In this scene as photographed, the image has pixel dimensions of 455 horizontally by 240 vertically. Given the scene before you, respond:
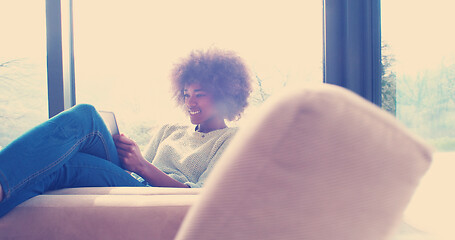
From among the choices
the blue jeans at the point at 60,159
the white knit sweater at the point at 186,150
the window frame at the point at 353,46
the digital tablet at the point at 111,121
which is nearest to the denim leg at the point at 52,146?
the blue jeans at the point at 60,159

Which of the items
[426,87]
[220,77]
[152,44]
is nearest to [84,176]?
[220,77]

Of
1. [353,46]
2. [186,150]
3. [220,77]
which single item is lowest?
[186,150]

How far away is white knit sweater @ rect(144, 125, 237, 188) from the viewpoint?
1548 mm

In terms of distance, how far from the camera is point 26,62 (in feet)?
6.52

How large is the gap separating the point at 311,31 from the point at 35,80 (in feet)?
5.37

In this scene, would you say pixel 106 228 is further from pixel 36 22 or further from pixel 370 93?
pixel 36 22

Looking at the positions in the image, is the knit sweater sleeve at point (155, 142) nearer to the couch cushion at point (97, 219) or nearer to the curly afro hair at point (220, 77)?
the curly afro hair at point (220, 77)

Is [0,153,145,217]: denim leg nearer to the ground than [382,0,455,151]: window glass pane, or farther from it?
nearer to the ground

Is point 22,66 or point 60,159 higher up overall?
point 22,66

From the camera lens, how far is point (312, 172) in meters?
0.31

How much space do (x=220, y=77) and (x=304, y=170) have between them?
5.29 ft

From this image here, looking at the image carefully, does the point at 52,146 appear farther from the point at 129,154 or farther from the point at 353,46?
the point at 353,46

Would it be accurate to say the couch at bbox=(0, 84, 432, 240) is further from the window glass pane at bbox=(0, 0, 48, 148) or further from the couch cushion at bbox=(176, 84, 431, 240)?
the window glass pane at bbox=(0, 0, 48, 148)

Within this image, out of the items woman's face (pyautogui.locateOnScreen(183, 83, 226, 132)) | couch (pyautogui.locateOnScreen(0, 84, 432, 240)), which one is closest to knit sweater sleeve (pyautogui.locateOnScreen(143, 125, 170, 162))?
woman's face (pyautogui.locateOnScreen(183, 83, 226, 132))
